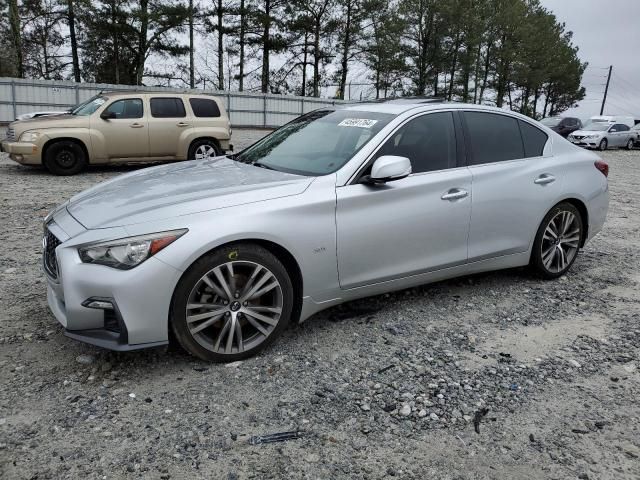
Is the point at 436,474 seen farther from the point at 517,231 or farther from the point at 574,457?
the point at 517,231

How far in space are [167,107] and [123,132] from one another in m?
1.18

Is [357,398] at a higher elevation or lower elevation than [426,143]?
lower

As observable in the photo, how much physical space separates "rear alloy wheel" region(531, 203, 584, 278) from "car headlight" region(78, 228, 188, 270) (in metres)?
3.37

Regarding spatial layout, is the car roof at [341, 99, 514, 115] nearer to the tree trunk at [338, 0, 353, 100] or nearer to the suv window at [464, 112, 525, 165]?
the suv window at [464, 112, 525, 165]

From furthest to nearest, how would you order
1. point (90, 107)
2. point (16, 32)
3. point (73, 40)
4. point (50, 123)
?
point (73, 40) → point (16, 32) → point (90, 107) → point (50, 123)

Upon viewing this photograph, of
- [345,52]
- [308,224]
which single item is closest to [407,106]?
[308,224]

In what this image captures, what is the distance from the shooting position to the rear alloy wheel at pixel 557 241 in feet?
16.0

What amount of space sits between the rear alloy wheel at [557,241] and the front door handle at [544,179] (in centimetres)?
26

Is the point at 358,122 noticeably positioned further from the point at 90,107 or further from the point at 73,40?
the point at 73,40

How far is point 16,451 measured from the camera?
252 cm

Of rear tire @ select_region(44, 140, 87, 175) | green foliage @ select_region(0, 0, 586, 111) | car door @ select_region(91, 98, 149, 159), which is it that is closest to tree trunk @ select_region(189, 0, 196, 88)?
green foliage @ select_region(0, 0, 586, 111)

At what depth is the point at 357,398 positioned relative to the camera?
306 centimetres

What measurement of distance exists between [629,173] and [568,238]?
13.0 metres

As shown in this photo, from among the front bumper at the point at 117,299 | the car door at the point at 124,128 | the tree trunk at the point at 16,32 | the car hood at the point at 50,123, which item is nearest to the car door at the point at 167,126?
the car door at the point at 124,128
